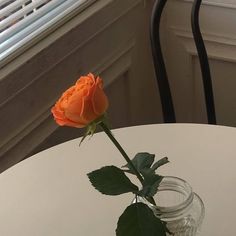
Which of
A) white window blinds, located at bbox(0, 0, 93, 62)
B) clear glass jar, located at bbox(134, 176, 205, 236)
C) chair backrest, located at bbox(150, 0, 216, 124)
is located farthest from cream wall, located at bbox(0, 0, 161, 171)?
clear glass jar, located at bbox(134, 176, 205, 236)

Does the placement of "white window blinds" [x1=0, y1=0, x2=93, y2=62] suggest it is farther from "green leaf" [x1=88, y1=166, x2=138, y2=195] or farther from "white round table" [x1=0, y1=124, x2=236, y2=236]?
"green leaf" [x1=88, y1=166, x2=138, y2=195]

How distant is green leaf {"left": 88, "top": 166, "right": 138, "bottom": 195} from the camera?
0.70 metres

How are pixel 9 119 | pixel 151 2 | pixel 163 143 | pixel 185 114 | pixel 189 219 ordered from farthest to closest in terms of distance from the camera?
pixel 185 114, pixel 151 2, pixel 9 119, pixel 163 143, pixel 189 219

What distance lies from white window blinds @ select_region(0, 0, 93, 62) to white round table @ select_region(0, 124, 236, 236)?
37 centimetres

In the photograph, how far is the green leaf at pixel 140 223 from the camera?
2.20ft

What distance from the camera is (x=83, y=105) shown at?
2.00 ft

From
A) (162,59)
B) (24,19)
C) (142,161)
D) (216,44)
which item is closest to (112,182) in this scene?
(142,161)

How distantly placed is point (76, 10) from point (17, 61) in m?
0.26

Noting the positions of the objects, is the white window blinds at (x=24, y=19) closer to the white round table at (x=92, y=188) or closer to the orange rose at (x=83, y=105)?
the white round table at (x=92, y=188)

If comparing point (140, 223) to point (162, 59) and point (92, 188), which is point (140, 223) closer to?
point (92, 188)

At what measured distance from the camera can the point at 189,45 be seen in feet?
6.05

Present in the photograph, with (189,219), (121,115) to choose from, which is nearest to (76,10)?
(121,115)

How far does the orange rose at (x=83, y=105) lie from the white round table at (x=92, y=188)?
0.30 metres

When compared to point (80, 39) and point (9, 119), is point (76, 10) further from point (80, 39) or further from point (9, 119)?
point (9, 119)
